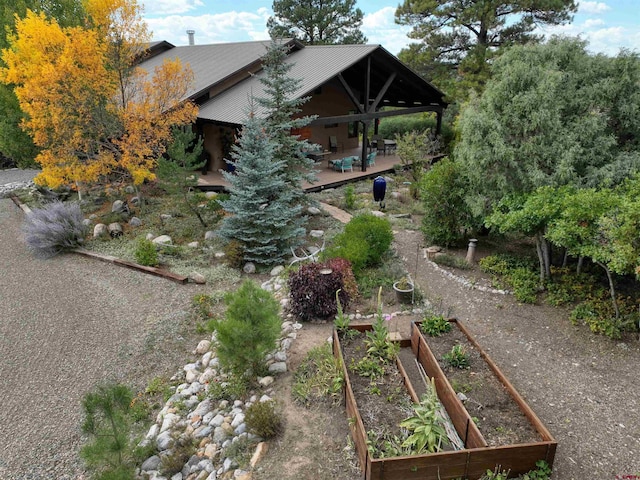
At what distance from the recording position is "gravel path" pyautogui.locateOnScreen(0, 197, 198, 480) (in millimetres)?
5873

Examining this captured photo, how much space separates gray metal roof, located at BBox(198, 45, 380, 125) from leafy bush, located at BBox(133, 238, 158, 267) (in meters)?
4.89

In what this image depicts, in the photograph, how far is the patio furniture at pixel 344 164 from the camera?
1733 centimetres

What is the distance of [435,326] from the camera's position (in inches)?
261

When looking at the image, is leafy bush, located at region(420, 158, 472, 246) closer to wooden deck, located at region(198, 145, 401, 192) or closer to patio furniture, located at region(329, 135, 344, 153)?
wooden deck, located at region(198, 145, 401, 192)

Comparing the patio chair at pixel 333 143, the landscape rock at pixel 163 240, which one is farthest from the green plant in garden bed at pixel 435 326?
the patio chair at pixel 333 143

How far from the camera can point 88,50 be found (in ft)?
37.8

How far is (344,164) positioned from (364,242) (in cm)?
864

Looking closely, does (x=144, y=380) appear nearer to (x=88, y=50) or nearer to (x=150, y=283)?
(x=150, y=283)

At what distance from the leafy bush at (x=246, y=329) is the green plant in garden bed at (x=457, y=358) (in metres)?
2.32

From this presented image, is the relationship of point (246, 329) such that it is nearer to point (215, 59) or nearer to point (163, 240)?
point (163, 240)

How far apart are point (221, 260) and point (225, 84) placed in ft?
29.5

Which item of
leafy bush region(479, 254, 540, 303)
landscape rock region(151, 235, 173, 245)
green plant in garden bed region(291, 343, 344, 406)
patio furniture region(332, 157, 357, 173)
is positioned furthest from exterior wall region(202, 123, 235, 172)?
green plant in garden bed region(291, 343, 344, 406)

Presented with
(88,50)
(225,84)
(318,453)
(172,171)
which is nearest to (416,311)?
(318,453)

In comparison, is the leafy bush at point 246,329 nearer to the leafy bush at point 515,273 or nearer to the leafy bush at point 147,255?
the leafy bush at point 515,273
